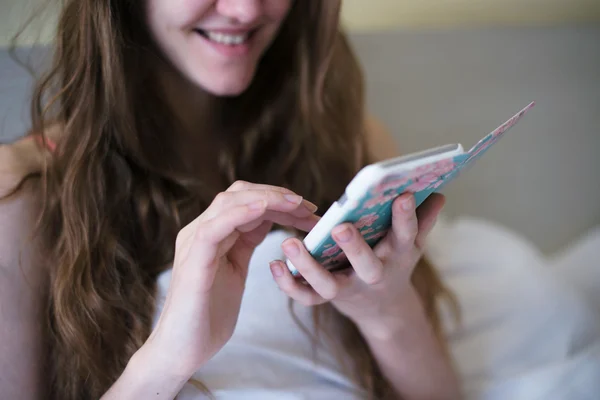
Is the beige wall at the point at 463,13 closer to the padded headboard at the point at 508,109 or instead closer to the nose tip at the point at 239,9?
the padded headboard at the point at 508,109

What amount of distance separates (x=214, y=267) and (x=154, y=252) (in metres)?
0.29

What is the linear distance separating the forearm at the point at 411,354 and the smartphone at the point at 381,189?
216 millimetres

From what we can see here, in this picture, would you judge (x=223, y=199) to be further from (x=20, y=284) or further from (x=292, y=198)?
(x=20, y=284)

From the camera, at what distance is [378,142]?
1.14 metres

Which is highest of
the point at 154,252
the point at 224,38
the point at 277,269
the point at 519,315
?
the point at 224,38

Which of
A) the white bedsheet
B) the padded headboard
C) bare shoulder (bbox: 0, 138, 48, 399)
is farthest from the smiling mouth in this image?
the padded headboard

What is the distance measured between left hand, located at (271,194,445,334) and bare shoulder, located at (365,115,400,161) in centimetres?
42

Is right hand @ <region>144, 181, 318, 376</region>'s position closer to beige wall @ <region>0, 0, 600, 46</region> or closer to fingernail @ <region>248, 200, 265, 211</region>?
fingernail @ <region>248, 200, 265, 211</region>

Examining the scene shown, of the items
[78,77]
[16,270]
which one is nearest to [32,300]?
[16,270]

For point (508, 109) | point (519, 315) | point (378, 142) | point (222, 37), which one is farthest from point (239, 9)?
point (508, 109)

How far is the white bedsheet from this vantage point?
2.94 ft

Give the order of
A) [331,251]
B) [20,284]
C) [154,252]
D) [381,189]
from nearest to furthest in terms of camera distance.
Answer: [381,189]
[331,251]
[20,284]
[154,252]

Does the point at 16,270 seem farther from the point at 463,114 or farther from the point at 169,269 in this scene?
the point at 463,114

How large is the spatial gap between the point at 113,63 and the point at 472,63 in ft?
3.62
